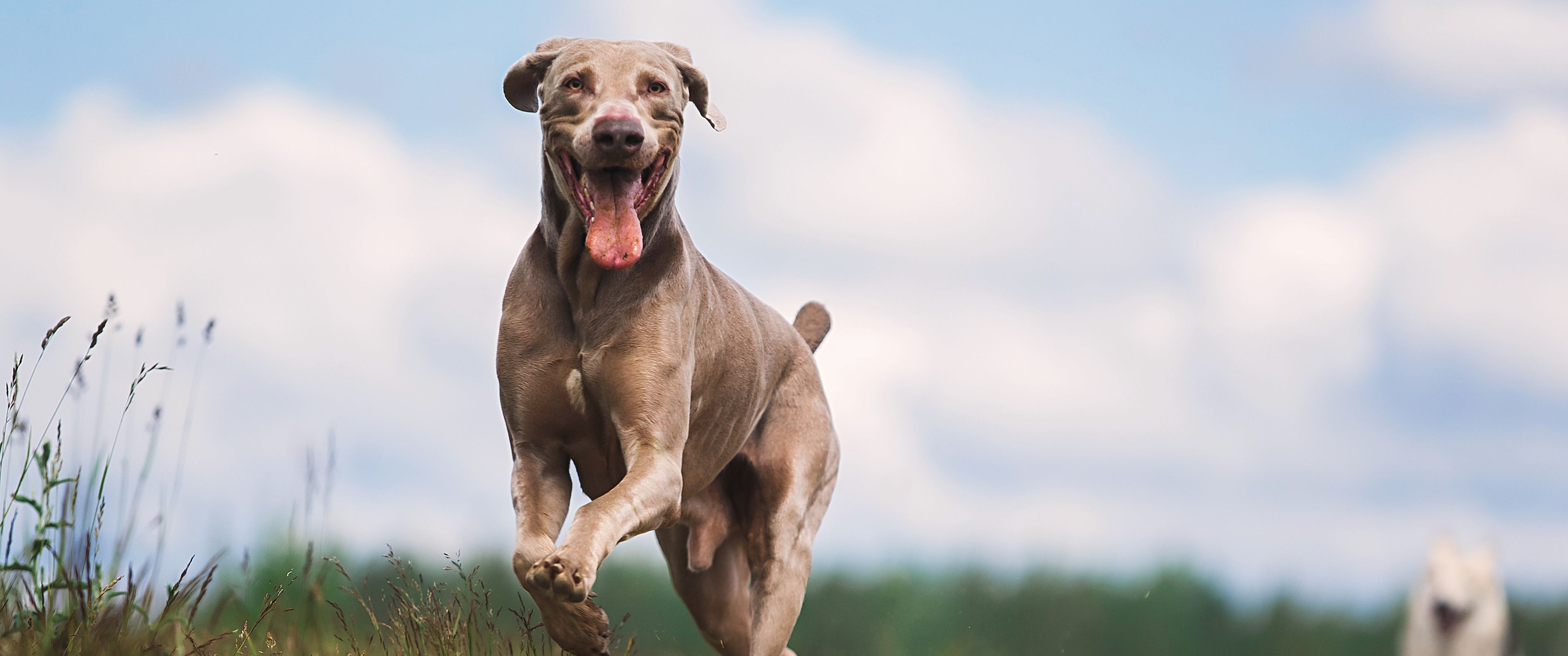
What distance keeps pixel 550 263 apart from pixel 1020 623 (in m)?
6.10

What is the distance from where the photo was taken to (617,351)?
458 centimetres

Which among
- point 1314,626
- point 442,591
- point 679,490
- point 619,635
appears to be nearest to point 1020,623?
point 1314,626

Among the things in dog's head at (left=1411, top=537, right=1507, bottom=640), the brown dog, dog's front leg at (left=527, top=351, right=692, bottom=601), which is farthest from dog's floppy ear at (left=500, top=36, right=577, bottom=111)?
dog's head at (left=1411, top=537, right=1507, bottom=640)

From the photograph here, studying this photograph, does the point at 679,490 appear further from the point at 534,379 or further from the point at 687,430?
the point at 534,379

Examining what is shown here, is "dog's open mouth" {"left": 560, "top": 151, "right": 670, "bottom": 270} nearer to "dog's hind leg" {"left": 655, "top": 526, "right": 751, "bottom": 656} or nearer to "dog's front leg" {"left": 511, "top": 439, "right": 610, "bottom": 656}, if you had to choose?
"dog's front leg" {"left": 511, "top": 439, "right": 610, "bottom": 656}

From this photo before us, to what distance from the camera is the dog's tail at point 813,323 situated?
269 inches

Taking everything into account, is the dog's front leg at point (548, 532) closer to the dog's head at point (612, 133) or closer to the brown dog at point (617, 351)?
the brown dog at point (617, 351)

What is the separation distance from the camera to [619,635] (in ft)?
20.1

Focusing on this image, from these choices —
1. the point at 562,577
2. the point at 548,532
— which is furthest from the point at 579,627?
the point at 562,577

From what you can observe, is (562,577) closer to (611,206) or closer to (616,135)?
(611,206)

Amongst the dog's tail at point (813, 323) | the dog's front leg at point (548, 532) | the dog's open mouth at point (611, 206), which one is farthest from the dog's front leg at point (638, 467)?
the dog's tail at point (813, 323)

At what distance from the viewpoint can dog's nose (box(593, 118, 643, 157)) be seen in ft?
13.5

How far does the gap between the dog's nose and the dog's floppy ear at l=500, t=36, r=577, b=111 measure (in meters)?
0.67

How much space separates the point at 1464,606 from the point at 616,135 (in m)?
5.29
